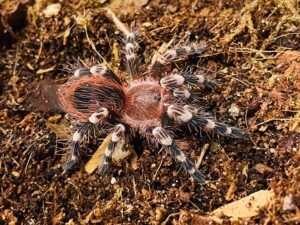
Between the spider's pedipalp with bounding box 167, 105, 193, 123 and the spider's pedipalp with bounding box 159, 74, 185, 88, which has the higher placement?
the spider's pedipalp with bounding box 159, 74, 185, 88

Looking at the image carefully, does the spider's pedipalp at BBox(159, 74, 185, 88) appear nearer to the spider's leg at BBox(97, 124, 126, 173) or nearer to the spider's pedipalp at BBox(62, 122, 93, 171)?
the spider's leg at BBox(97, 124, 126, 173)

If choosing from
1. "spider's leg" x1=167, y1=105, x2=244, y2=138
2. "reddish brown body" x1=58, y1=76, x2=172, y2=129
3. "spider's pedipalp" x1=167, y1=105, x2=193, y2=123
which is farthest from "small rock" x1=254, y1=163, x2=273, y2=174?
"reddish brown body" x1=58, y1=76, x2=172, y2=129

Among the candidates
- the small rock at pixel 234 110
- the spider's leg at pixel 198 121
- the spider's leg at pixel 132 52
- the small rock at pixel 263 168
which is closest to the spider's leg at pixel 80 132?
the spider's leg at pixel 132 52

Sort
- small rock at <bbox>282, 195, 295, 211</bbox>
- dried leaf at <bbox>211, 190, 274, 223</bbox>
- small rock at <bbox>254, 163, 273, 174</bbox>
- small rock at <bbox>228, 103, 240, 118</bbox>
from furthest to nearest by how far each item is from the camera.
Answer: small rock at <bbox>228, 103, 240, 118</bbox>, small rock at <bbox>254, 163, 273, 174</bbox>, dried leaf at <bbox>211, 190, 274, 223</bbox>, small rock at <bbox>282, 195, 295, 211</bbox>

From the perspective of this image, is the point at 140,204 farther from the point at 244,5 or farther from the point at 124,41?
the point at 244,5

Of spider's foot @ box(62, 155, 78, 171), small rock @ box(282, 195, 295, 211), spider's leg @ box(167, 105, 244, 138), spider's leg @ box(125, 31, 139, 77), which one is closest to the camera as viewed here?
small rock @ box(282, 195, 295, 211)

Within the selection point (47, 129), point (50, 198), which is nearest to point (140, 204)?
point (50, 198)

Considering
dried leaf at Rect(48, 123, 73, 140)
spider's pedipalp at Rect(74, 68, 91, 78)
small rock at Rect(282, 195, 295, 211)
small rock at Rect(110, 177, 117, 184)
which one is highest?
spider's pedipalp at Rect(74, 68, 91, 78)

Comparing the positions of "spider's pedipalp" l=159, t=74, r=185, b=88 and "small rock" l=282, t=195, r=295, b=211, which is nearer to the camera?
"small rock" l=282, t=195, r=295, b=211
